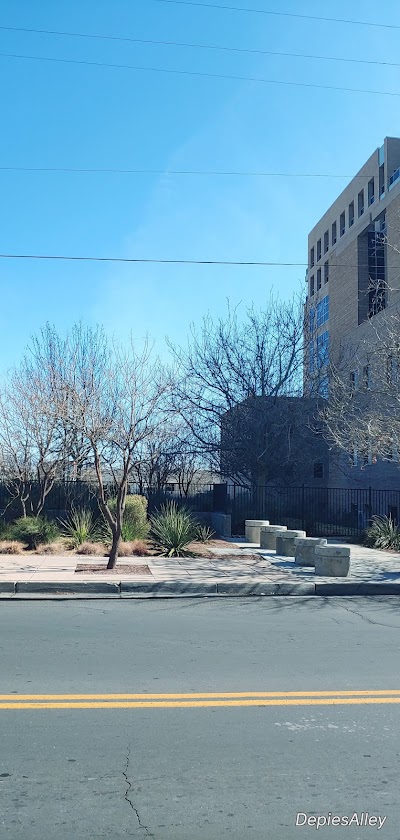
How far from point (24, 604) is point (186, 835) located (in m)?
7.42

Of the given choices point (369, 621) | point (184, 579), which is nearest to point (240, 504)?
point (184, 579)

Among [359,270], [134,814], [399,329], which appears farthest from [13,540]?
[359,270]

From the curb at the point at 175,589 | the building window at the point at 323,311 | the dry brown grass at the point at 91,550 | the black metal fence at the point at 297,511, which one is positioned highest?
the building window at the point at 323,311

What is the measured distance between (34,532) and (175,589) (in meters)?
6.18

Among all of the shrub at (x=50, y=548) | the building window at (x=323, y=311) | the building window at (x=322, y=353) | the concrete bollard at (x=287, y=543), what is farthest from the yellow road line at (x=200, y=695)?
the building window at (x=323, y=311)

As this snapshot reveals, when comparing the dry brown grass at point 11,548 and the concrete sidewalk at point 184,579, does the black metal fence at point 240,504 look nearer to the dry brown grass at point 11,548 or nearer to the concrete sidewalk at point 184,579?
the dry brown grass at point 11,548

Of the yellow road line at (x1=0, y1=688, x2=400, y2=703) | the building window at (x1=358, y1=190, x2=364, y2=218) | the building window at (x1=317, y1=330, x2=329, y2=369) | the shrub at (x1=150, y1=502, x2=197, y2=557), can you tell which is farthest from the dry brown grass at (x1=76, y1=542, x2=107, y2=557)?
the building window at (x1=358, y1=190, x2=364, y2=218)

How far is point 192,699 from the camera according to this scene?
579 cm

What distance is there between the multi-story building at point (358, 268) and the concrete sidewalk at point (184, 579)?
12.6 metres

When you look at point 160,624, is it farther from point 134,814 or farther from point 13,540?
point 13,540

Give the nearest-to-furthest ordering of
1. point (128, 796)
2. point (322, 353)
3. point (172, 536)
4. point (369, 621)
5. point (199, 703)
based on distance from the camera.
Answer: point (128, 796)
point (199, 703)
point (369, 621)
point (172, 536)
point (322, 353)

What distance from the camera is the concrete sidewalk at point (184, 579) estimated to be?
11.6 meters

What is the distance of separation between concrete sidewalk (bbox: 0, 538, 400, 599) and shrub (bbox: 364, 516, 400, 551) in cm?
354

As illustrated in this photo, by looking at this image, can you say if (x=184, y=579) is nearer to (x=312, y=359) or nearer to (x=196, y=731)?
(x=196, y=731)
